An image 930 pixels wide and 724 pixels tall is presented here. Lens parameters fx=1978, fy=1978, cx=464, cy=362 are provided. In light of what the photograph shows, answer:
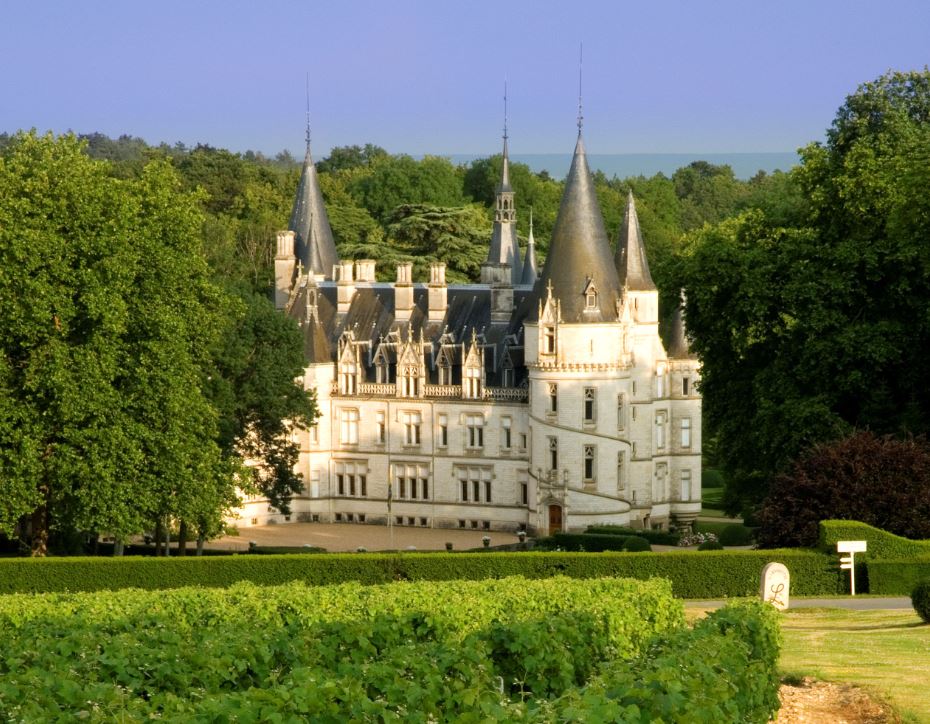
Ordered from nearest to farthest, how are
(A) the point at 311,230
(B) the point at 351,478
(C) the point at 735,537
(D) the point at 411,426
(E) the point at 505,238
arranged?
(C) the point at 735,537, (D) the point at 411,426, (B) the point at 351,478, (A) the point at 311,230, (E) the point at 505,238

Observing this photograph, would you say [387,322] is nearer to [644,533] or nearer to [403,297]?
[403,297]

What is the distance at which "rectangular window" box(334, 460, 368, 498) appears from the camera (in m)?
77.2

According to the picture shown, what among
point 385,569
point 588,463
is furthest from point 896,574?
point 588,463

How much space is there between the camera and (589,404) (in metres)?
71.1

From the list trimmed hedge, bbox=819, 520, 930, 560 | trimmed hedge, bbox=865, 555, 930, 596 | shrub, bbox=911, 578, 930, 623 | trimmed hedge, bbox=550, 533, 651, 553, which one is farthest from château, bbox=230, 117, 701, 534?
shrub, bbox=911, 578, 930, 623

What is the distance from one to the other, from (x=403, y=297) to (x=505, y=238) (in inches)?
418

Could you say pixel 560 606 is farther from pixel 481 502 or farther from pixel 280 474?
pixel 481 502

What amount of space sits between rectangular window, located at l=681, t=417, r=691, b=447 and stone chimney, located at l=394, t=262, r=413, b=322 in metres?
11.7

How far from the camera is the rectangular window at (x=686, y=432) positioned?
74.5 m

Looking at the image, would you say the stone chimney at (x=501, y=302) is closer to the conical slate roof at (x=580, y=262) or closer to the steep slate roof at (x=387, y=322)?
the steep slate roof at (x=387, y=322)

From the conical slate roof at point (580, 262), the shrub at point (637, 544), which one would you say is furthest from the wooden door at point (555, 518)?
the shrub at point (637, 544)

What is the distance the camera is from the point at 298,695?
57.6 feet

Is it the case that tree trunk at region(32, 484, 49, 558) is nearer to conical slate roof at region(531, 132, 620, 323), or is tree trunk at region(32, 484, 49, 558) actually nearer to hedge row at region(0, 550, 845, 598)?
hedge row at region(0, 550, 845, 598)

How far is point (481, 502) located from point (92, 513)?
27.5 meters
